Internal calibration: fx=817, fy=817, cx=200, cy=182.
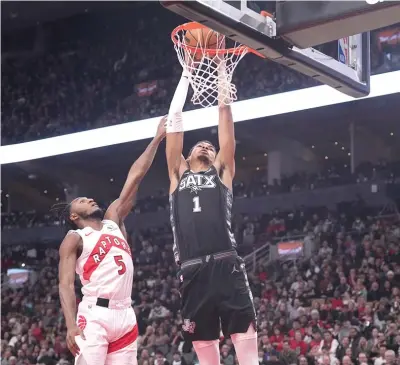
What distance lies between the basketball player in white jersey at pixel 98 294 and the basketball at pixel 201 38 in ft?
4.59

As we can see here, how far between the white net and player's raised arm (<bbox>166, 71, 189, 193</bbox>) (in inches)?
5.4

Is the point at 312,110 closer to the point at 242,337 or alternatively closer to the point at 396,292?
the point at 396,292

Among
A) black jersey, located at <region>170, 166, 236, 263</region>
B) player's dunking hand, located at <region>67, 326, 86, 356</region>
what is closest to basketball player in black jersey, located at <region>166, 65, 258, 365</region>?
black jersey, located at <region>170, 166, 236, 263</region>

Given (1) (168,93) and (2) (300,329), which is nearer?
(2) (300,329)

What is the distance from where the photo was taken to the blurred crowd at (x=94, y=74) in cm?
2241

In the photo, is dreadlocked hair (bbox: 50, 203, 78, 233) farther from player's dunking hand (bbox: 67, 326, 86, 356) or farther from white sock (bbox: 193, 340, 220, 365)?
white sock (bbox: 193, 340, 220, 365)

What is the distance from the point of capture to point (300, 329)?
12.8 meters

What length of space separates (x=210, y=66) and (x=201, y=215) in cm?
115

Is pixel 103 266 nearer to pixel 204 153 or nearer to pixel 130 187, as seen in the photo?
pixel 130 187

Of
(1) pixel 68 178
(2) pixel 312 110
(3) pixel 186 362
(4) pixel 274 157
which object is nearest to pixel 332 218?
(2) pixel 312 110

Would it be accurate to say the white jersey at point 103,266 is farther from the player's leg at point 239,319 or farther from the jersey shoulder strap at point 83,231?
the player's leg at point 239,319

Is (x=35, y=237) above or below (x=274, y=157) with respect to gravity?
below

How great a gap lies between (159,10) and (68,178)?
19.8 feet

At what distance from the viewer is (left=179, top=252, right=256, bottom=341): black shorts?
5.27 meters
